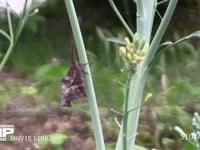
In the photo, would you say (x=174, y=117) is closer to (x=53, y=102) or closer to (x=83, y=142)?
(x=83, y=142)

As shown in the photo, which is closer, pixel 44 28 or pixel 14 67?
pixel 14 67

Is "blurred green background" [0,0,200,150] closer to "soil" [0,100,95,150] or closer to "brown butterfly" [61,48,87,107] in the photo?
"soil" [0,100,95,150]

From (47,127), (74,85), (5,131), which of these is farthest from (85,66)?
(47,127)

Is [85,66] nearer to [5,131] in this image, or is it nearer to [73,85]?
[73,85]

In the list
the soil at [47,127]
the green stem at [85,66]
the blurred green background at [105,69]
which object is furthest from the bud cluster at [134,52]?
the soil at [47,127]

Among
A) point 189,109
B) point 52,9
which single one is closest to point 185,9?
point 52,9

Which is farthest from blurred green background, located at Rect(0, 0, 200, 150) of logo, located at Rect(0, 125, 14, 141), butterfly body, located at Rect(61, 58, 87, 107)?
butterfly body, located at Rect(61, 58, 87, 107)
